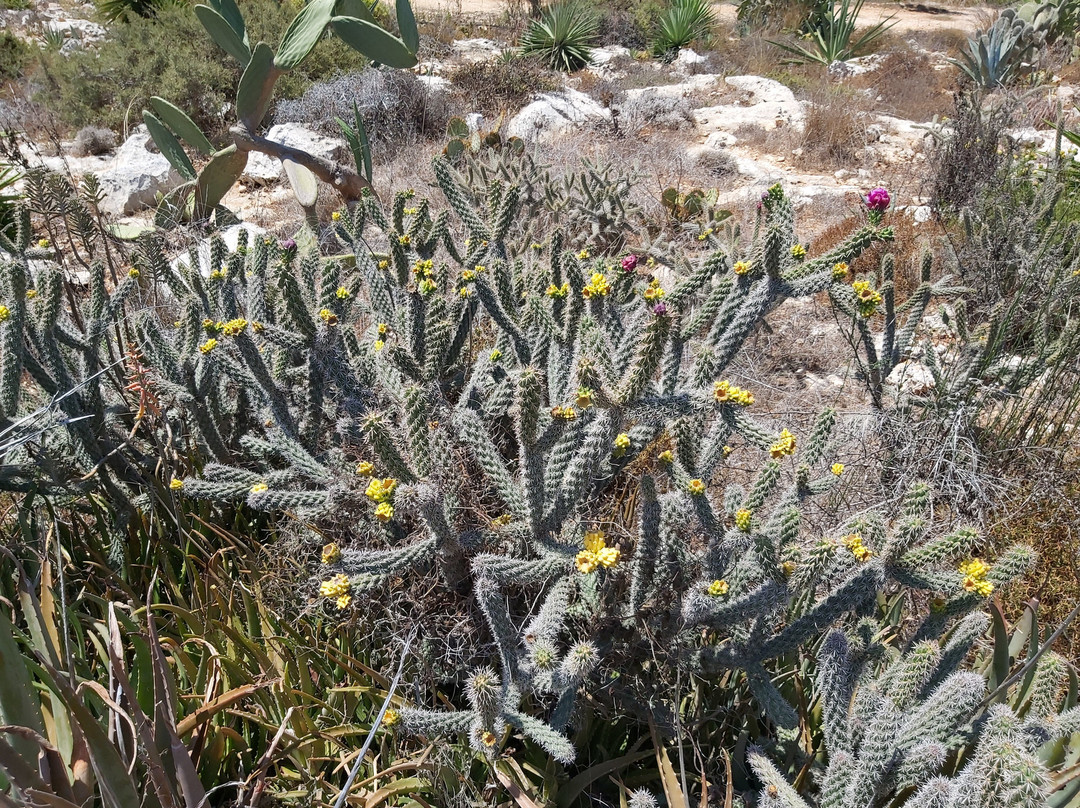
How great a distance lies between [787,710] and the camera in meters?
1.76

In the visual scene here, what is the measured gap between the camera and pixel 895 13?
18844mm

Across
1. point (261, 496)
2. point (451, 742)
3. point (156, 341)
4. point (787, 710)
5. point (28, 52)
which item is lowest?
point (451, 742)

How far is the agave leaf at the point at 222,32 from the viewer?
170 inches

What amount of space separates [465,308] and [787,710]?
73.9 inches

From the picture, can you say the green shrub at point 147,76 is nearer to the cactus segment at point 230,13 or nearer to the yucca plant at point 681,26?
the cactus segment at point 230,13

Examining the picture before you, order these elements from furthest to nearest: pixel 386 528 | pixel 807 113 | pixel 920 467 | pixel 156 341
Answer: pixel 807 113 → pixel 920 467 → pixel 156 341 → pixel 386 528

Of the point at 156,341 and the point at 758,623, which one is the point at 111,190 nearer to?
the point at 156,341

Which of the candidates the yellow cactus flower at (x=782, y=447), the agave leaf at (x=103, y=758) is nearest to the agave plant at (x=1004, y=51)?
the yellow cactus flower at (x=782, y=447)

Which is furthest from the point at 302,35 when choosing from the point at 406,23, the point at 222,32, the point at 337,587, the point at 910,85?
the point at 910,85

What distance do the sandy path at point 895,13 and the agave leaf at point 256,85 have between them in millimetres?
11546

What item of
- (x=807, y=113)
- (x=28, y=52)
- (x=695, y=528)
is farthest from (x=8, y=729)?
(x=28, y=52)

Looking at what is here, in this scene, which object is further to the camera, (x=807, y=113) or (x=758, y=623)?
(x=807, y=113)

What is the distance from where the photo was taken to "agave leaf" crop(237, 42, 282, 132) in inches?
174

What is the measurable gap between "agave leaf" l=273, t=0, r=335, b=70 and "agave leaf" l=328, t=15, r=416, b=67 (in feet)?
0.32
